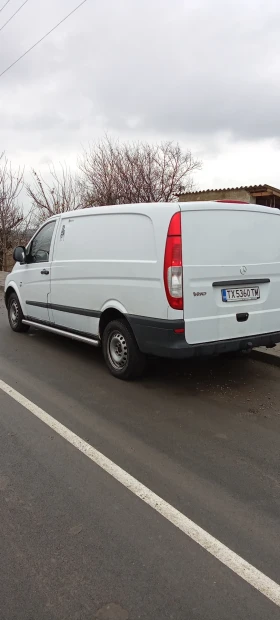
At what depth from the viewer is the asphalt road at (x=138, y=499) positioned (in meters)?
2.00

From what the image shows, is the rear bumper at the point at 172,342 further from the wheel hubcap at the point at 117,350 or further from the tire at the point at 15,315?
the tire at the point at 15,315

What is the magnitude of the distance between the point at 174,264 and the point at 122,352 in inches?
52.5

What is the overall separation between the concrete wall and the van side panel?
36.8 ft

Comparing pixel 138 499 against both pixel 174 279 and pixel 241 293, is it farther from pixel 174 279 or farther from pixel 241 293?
pixel 241 293

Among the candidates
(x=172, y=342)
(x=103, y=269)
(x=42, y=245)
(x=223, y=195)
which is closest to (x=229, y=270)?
(x=172, y=342)

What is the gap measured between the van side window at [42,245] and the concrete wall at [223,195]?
10.6 metres

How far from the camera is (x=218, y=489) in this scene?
112 inches

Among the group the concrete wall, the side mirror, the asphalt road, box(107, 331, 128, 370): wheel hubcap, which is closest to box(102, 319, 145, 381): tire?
box(107, 331, 128, 370): wheel hubcap

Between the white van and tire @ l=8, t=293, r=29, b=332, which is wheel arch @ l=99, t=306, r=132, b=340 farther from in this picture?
tire @ l=8, t=293, r=29, b=332

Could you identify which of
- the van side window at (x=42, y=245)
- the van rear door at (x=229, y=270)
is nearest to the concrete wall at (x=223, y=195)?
the van side window at (x=42, y=245)

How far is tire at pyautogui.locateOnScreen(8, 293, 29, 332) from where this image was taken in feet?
24.3

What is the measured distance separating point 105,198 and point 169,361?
14497 mm

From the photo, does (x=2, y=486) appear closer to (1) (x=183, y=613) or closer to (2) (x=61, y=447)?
(2) (x=61, y=447)

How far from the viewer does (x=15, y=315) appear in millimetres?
7570
